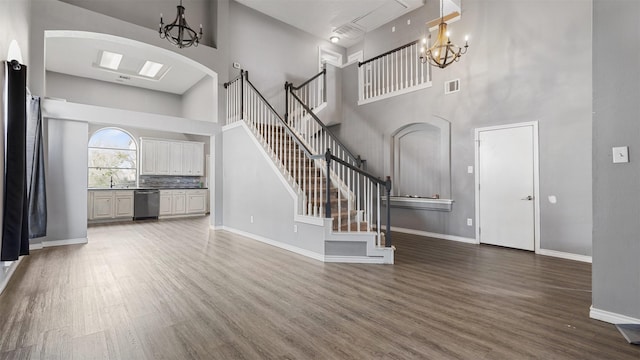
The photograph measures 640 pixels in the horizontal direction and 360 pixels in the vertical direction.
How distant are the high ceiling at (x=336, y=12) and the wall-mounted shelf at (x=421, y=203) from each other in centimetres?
454

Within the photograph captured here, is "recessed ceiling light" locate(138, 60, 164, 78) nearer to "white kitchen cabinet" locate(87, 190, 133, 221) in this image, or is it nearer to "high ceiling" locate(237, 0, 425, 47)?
"high ceiling" locate(237, 0, 425, 47)

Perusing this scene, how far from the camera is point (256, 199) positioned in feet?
18.3

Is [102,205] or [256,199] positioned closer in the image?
[256,199]

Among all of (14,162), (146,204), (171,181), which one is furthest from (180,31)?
(171,181)

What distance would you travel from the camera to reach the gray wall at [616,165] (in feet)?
7.39

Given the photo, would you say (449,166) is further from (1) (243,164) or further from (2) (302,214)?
(1) (243,164)

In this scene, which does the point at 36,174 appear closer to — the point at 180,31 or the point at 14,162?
the point at 14,162

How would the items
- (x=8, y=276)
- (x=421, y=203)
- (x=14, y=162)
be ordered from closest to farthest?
(x=14, y=162) < (x=8, y=276) < (x=421, y=203)

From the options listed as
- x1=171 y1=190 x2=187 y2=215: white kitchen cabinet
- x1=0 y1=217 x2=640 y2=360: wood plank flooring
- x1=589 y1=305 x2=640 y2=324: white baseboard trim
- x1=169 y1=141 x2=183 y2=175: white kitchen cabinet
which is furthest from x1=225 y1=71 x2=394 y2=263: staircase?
x1=169 y1=141 x2=183 y2=175: white kitchen cabinet

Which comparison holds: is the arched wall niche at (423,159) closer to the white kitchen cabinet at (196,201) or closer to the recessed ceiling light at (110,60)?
the white kitchen cabinet at (196,201)

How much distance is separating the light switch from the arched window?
10854mm

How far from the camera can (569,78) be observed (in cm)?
434

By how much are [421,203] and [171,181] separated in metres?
8.13

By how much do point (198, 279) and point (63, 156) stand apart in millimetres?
3866
